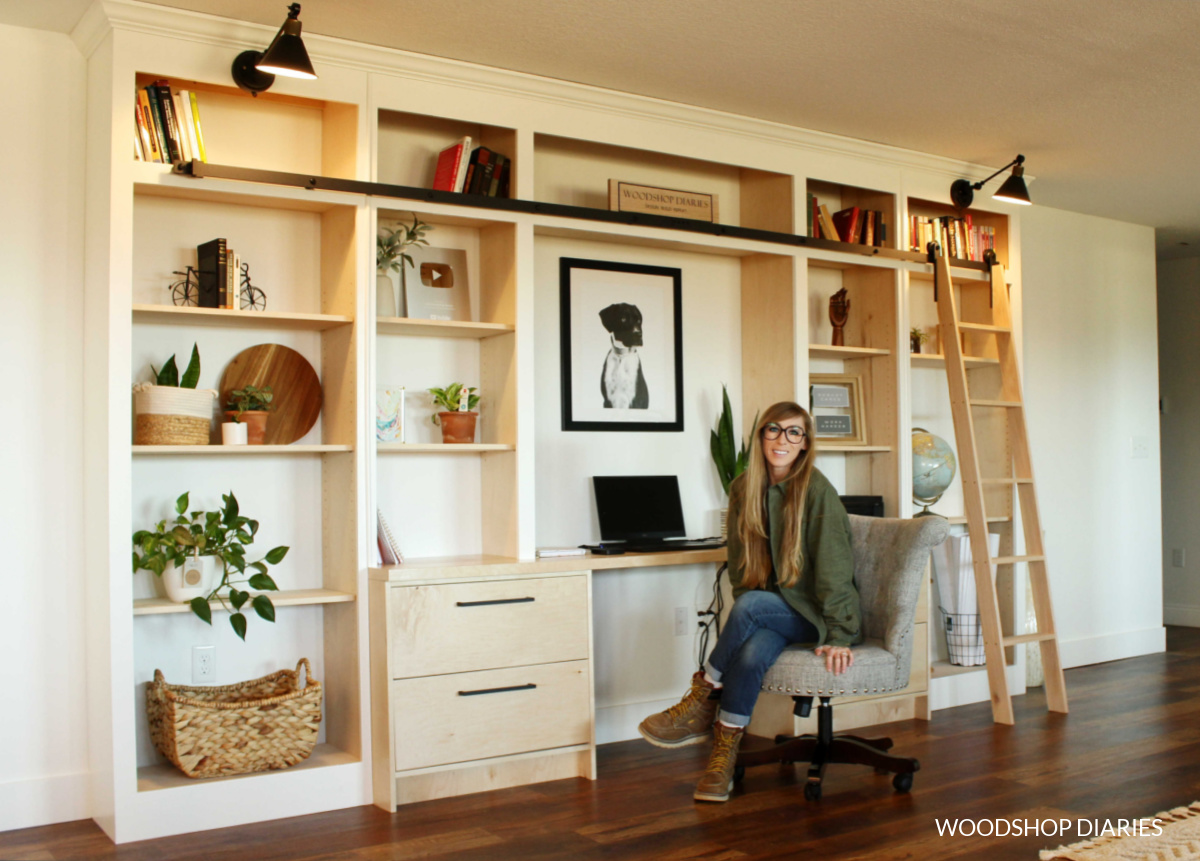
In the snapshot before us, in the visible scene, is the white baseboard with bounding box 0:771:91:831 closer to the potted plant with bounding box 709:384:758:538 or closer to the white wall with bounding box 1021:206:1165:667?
the potted plant with bounding box 709:384:758:538

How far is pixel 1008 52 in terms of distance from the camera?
3619 mm

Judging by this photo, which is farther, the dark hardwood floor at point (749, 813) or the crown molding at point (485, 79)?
the crown molding at point (485, 79)

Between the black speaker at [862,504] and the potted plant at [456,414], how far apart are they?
1.65 metres

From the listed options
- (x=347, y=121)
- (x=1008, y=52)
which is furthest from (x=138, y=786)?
(x=1008, y=52)

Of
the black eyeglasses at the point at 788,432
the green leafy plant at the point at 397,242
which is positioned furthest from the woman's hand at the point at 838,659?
the green leafy plant at the point at 397,242

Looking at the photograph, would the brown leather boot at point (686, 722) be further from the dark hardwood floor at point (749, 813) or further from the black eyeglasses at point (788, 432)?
the black eyeglasses at point (788, 432)

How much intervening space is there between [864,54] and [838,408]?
60.1 inches

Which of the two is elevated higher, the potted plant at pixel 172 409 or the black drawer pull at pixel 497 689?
the potted plant at pixel 172 409

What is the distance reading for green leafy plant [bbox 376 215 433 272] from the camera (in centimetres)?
361

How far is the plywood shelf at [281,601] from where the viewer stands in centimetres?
309

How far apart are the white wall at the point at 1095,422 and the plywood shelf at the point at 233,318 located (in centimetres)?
384

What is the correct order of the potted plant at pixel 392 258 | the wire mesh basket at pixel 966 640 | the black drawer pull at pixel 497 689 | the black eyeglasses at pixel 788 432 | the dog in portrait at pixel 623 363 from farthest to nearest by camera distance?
the wire mesh basket at pixel 966 640 → the dog in portrait at pixel 623 363 → the potted plant at pixel 392 258 → the black eyeglasses at pixel 788 432 → the black drawer pull at pixel 497 689

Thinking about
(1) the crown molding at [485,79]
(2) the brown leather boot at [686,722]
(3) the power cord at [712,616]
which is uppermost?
(1) the crown molding at [485,79]

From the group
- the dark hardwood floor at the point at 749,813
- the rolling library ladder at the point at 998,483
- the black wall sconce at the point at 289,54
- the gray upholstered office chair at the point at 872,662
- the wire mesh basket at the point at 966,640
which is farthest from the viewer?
the wire mesh basket at the point at 966,640
